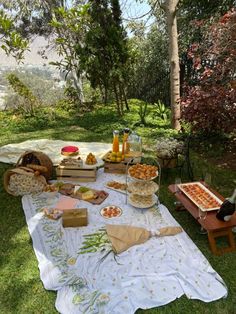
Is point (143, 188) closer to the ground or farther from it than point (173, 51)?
closer to the ground

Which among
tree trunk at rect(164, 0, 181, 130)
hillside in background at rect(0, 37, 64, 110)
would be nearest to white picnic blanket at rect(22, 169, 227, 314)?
tree trunk at rect(164, 0, 181, 130)

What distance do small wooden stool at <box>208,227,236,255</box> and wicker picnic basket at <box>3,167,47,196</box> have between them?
248cm

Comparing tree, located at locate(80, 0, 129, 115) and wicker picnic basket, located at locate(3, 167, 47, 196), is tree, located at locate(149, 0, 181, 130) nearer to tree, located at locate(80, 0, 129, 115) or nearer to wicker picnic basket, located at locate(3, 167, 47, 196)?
tree, located at locate(80, 0, 129, 115)

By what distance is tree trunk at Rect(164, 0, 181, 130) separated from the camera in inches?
259

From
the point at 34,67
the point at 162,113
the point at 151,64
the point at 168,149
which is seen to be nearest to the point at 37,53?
the point at 34,67

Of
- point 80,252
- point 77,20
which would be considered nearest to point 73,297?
point 80,252

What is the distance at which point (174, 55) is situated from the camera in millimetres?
6891

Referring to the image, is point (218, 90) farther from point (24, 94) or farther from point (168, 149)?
point (24, 94)

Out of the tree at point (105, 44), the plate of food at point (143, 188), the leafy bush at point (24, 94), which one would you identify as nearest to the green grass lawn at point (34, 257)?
the plate of food at point (143, 188)

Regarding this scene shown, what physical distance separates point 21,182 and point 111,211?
58.6 inches

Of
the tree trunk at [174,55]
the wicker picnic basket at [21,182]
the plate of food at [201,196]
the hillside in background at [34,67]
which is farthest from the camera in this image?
the hillside in background at [34,67]

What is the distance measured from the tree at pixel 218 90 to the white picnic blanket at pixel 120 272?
300 centimetres

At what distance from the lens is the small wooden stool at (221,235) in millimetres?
3146

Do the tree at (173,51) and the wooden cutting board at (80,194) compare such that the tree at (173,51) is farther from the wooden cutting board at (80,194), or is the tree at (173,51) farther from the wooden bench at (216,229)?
the wooden bench at (216,229)
